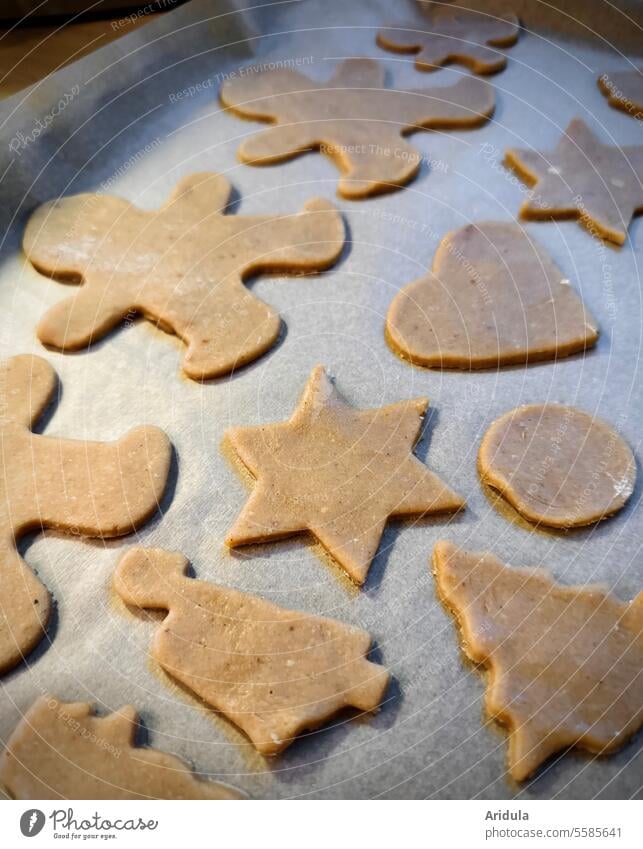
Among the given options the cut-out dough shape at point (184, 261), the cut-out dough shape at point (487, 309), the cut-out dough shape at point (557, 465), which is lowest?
the cut-out dough shape at point (557, 465)

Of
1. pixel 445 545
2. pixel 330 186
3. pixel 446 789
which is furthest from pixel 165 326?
pixel 446 789

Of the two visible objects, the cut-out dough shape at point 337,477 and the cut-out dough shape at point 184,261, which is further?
the cut-out dough shape at point 184,261

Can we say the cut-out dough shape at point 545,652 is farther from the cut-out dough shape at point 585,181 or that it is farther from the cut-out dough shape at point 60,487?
the cut-out dough shape at point 585,181

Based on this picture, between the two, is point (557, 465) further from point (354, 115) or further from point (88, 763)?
point (354, 115)

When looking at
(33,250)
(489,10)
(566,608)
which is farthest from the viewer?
(489,10)

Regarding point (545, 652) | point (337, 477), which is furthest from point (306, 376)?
point (545, 652)

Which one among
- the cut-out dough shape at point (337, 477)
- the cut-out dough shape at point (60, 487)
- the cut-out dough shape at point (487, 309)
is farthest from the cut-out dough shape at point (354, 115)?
the cut-out dough shape at point (60, 487)
